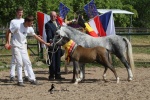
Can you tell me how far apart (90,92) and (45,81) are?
7.26 feet

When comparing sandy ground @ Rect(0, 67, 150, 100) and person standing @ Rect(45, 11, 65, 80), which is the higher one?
person standing @ Rect(45, 11, 65, 80)

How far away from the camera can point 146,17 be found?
163ft

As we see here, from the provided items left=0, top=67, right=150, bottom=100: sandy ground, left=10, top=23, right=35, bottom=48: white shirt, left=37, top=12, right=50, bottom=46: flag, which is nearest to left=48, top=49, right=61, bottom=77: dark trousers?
left=0, top=67, right=150, bottom=100: sandy ground

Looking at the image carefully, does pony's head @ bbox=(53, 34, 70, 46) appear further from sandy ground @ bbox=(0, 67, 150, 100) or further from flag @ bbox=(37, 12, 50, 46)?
flag @ bbox=(37, 12, 50, 46)

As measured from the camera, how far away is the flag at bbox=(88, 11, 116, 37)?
38.3ft

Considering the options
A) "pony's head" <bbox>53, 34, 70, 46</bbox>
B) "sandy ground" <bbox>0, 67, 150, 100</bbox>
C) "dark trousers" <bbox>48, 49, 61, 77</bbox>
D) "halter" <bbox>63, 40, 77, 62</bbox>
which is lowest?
"sandy ground" <bbox>0, 67, 150, 100</bbox>

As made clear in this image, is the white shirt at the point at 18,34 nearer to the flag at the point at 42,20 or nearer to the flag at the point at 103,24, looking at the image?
the flag at the point at 103,24

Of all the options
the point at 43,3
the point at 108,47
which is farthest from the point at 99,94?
the point at 43,3

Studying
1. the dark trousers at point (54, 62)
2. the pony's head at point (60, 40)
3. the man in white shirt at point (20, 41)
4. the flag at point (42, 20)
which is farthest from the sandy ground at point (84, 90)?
the flag at point (42, 20)

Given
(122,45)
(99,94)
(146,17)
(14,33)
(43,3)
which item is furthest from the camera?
(146,17)

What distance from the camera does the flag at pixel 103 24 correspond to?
38.3 feet

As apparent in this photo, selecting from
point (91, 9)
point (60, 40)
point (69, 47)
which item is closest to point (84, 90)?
point (69, 47)

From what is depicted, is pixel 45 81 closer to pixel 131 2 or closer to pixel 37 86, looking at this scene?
pixel 37 86

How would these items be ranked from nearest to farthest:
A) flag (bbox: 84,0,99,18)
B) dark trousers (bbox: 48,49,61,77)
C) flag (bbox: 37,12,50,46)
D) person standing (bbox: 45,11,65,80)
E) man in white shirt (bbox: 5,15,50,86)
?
man in white shirt (bbox: 5,15,50,86), person standing (bbox: 45,11,65,80), dark trousers (bbox: 48,49,61,77), flag (bbox: 84,0,99,18), flag (bbox: 37,12,50,46)
